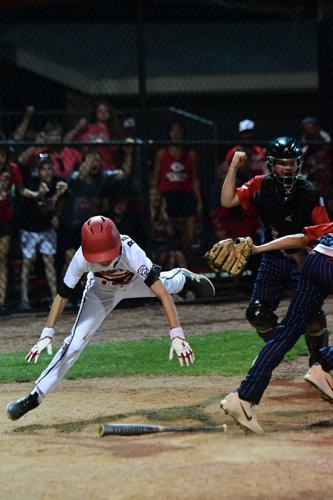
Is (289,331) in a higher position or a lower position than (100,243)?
lower

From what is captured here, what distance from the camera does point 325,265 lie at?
6.05m

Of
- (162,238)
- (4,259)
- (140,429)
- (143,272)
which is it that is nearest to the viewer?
(140,429)

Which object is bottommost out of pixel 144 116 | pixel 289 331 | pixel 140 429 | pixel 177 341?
pixel 140 429

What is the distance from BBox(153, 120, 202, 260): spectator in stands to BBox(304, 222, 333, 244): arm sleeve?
255 inches

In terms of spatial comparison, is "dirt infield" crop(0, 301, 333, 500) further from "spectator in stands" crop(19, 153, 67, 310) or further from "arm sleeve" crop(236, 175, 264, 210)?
"spectator in stands" crop(19, 153, 67, 310)

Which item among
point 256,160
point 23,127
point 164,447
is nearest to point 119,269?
point 164,447

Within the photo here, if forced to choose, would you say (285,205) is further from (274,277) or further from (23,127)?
(23,127)

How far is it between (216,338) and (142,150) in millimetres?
3111

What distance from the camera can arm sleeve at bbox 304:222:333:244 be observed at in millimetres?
6220

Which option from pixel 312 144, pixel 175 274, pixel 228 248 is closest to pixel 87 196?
pixel 312 144

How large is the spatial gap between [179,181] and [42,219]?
74.2 inches

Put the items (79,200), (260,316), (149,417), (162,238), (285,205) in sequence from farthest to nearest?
(162,238)
(79,200)
(260,316)
(285,205)
(149,417)

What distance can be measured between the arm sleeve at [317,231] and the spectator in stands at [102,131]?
640 centimetres

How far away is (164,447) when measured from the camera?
19.2 ft
